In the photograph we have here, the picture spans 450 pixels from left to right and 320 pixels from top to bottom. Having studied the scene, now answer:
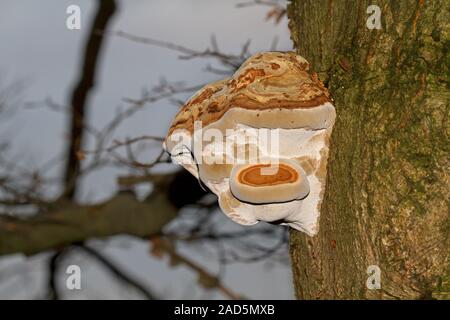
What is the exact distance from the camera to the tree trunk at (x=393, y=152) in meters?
1.76

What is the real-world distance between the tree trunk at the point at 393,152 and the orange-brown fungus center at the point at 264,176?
176 millimetres

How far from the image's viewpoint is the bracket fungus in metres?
1.76

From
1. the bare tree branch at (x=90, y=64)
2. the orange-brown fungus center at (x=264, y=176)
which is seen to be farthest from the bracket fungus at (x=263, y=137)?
the bare tree branch at (x=90, y=64)

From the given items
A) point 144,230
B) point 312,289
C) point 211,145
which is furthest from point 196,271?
point 211,145

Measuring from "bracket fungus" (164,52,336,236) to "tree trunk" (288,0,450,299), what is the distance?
82mm

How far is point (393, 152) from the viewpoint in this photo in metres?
1.78

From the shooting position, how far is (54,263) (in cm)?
668

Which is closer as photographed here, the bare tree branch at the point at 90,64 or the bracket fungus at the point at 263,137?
the bracket fungus at the point at 263,137

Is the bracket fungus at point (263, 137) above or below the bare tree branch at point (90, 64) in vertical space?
above

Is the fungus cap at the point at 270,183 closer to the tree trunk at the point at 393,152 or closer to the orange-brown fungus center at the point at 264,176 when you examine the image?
the orange-brown fungus center at the point at 264,176

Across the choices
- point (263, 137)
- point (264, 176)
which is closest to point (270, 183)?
point (264, 176)

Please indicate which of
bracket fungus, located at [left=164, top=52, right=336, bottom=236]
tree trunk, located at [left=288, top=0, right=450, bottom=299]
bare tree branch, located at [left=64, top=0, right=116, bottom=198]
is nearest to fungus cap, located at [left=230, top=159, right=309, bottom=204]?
bracket fungus, located at [left=164, top=52, right=336, bottom=236]

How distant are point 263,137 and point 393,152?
38 centimetres

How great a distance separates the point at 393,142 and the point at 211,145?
0.53 metres
